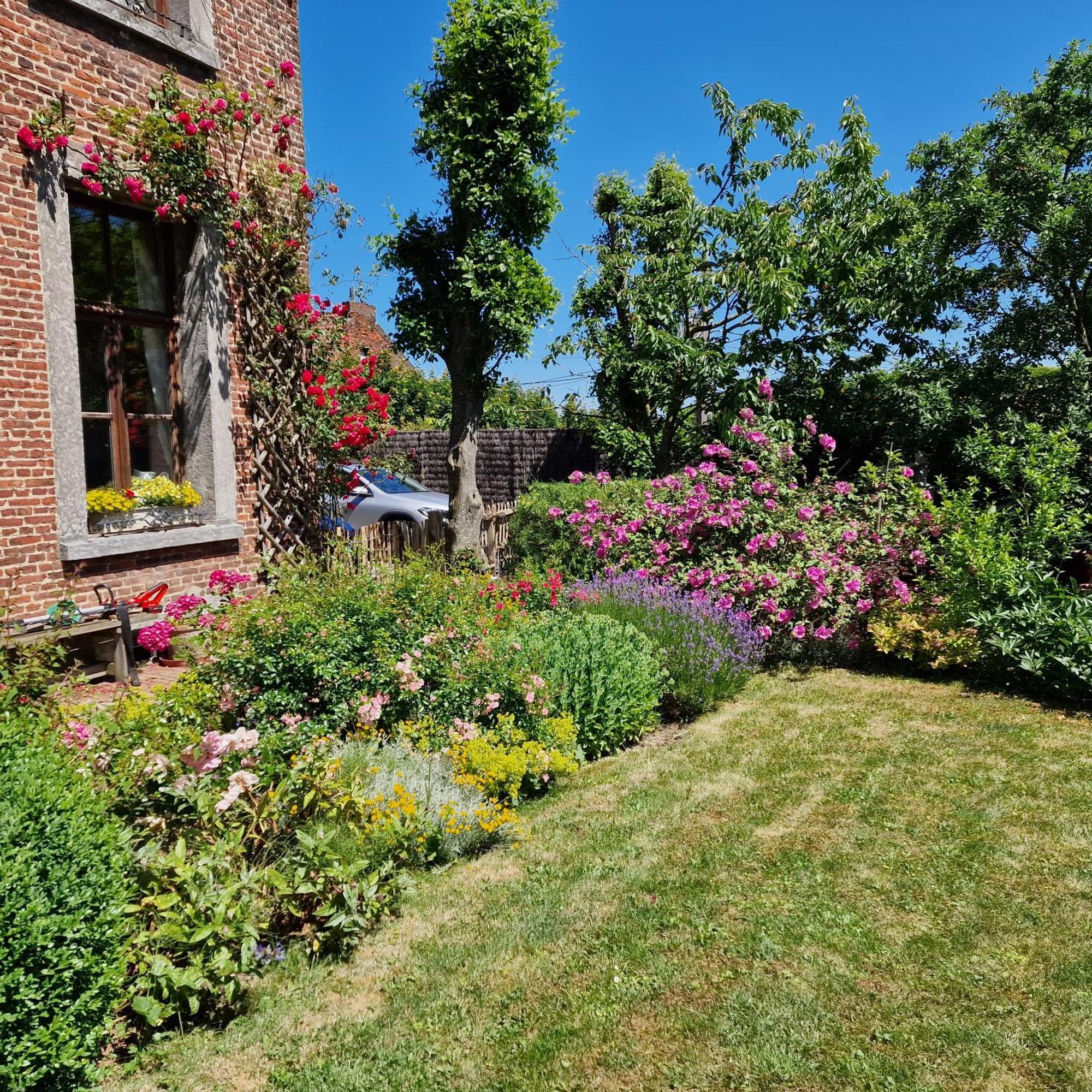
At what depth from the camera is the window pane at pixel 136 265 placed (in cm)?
670

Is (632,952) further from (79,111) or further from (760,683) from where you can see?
(79,111)

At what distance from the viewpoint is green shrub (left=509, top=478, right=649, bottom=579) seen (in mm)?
9211

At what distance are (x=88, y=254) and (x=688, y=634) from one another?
557 cm

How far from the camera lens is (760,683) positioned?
743 centimetres

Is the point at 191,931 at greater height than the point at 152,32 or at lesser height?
lesser

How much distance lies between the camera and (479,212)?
9.97 metres

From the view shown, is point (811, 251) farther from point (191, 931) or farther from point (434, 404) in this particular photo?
point (434, 404)

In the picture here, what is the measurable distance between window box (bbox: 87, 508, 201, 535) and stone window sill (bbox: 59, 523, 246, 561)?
6 centimetres

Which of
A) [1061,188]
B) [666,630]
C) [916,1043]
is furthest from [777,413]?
[916,1043]

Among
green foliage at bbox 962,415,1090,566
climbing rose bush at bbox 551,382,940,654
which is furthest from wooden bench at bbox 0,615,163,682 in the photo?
green foliage at bbox 962,415,1090,566

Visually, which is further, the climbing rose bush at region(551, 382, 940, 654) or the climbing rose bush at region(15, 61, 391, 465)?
the climbing rose bush at region(551, 382, 940, 654)

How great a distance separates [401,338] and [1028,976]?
882cm

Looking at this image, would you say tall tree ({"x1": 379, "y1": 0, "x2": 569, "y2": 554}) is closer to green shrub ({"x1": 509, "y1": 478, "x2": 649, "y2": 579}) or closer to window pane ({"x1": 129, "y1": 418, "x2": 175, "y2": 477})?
green shrub ({"x1": 509, "y1": 478, "x2": 649, "y2": 579})

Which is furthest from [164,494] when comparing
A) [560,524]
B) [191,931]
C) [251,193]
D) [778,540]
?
[778,540]
